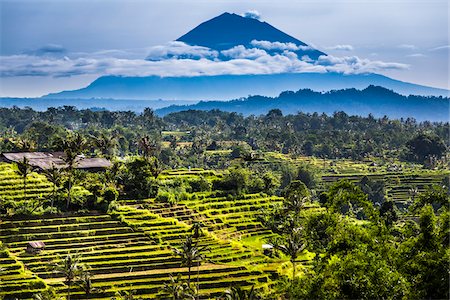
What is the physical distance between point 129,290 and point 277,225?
65.8 ft

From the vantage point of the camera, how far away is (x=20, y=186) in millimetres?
51312

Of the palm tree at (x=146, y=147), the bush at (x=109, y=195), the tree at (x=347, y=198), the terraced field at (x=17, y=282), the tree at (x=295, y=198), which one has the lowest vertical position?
the terraced field at (x=17, y=282)

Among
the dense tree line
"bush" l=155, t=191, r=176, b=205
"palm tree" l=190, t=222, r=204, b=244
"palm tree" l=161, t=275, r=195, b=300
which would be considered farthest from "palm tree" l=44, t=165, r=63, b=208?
the dense tree line

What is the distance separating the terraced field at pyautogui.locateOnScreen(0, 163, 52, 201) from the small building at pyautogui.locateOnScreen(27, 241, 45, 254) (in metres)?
7.90

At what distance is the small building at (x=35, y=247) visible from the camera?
40.9 metres

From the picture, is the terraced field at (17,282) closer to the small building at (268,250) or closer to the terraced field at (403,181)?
the small building at (268,250)

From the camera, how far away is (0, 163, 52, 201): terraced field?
4938cm

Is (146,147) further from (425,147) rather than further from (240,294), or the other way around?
(425,147)

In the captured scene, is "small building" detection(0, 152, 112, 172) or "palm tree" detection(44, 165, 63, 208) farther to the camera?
"small building" detection(0, 152, 112, 172)

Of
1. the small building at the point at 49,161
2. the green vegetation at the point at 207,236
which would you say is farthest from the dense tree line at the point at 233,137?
the green vegetation at the point at 207,236

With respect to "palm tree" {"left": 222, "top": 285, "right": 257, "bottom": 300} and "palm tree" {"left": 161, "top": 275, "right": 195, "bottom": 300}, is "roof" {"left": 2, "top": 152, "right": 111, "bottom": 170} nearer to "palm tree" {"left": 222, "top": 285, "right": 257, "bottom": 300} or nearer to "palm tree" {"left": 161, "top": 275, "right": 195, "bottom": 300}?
"palm tree" {"left": 161, "top": 275, "right": 195, "bottom": 300}

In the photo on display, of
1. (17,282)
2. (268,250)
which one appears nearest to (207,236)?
(268,250)

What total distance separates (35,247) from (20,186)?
453 inches

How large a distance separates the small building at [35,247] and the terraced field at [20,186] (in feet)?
25.9
